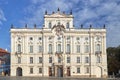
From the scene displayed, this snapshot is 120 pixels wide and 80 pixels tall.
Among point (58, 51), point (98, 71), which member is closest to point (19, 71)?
point (58, 51)

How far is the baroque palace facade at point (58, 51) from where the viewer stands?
78000 millimetres

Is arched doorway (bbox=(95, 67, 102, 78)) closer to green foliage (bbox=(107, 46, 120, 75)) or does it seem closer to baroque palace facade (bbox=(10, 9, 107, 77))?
baroque palace facade (bbox=(10, 9, 107, 77))

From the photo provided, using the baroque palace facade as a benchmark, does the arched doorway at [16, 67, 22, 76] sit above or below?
below

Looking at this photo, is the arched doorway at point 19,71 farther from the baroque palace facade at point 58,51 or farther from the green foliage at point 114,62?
the green foliage at point 114,62

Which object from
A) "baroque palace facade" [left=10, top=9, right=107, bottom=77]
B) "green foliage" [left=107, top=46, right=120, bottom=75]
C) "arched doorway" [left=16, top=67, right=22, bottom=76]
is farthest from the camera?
"green foliage" [left=107, top=46, right=120, bottom=75]

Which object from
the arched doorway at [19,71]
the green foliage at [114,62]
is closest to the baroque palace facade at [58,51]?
the arched doorway at [19,71]

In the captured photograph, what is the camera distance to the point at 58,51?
78.7m

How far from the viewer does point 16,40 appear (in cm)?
7894

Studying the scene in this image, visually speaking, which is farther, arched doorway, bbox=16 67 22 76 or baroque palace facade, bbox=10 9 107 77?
arched doorway, bbox=16 67 22 76

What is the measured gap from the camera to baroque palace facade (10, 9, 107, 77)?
78000mm

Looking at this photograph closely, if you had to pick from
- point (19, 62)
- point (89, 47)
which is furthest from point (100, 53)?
point (19, 62)

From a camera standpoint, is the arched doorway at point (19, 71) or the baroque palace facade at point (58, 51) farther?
the arched doorway at point (19, 71)

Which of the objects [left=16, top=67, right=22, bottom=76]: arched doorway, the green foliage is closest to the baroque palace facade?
[left=16, top=67, right=22, bottom=76]: arched doorway

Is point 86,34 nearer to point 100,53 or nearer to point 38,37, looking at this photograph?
point 100,53
